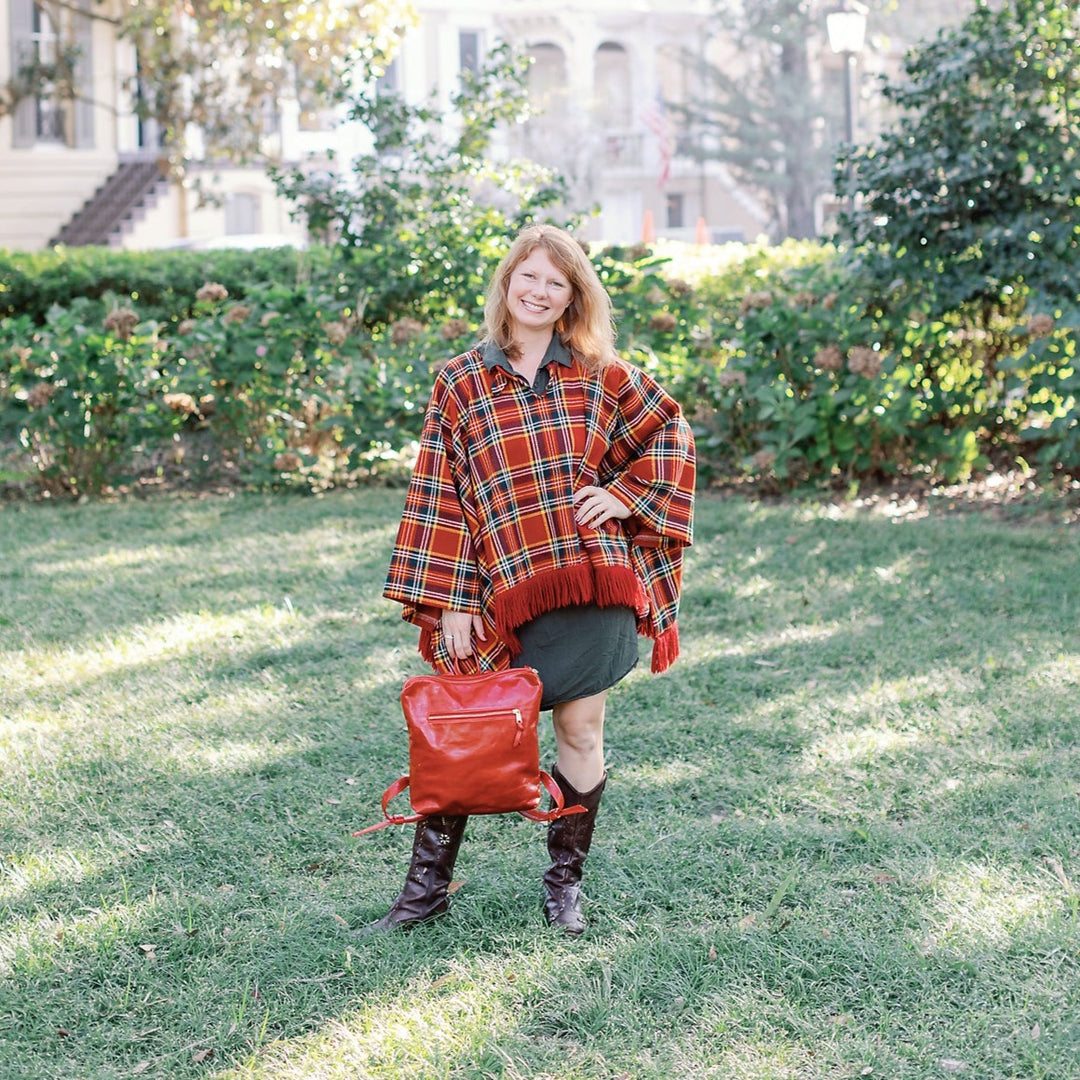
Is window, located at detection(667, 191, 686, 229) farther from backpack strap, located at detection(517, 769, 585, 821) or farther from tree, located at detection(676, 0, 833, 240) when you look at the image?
backpack strap, located at detection(517, 769, 585, 821)

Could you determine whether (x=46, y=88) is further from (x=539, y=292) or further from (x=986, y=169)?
(x=539, y=292)

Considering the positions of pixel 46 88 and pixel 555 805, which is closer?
pixel 555 805

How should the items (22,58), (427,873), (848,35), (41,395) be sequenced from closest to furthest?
(427,873), (41,395), (848,35), (22,58)

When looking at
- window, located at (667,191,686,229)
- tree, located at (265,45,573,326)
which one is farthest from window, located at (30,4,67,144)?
window, located at (667,191,686,229)

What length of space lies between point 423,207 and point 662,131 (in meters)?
22.2

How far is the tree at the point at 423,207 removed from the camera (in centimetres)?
788

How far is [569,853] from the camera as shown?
2.98 m

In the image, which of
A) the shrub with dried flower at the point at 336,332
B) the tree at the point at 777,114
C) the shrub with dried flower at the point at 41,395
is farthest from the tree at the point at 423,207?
the tree at the point at 777,114

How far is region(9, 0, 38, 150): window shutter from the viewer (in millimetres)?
17875

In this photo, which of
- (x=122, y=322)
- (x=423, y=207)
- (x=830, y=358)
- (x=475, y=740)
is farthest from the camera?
(x=423, y=207)

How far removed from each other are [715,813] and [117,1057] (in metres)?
1.60

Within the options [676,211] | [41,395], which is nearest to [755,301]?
[41,395]

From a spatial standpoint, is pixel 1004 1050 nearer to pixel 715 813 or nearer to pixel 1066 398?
pixel 715 813

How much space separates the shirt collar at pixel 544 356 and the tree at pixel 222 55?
5950mm
